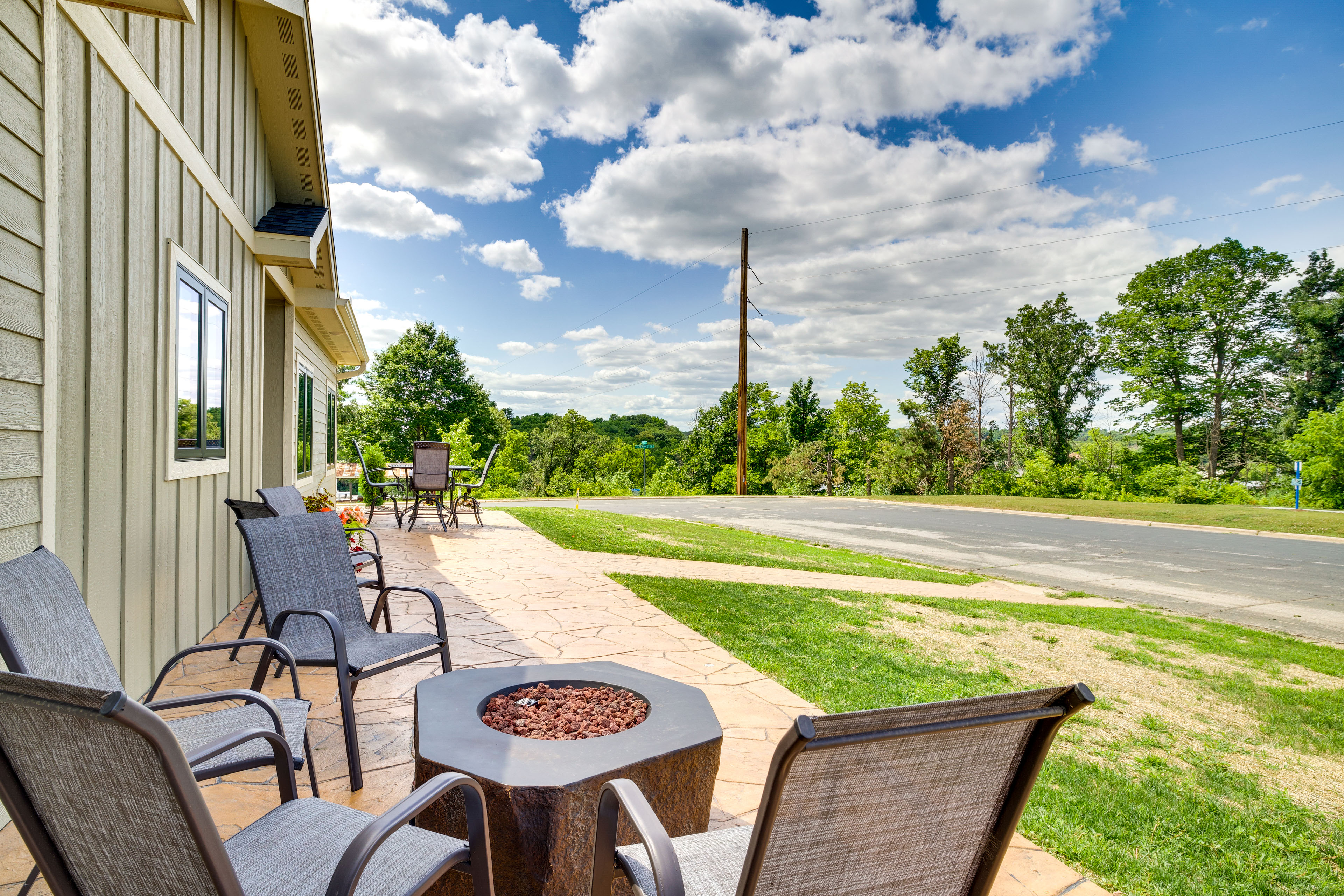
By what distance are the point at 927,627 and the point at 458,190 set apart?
3152 centimetres

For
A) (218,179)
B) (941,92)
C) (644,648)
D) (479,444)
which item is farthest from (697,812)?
(479,444)

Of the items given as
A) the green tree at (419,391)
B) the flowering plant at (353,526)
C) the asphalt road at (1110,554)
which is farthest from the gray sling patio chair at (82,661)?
the green tree at (419,391)

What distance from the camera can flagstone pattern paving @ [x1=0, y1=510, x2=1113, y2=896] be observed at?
2252 mm

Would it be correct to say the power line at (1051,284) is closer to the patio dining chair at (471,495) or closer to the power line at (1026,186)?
the power line at (1026,186)

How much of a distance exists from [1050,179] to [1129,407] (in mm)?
11289

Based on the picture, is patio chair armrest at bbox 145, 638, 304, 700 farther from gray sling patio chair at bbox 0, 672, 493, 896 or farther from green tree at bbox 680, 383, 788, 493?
green tree at bbox 680, 383, 788, 493

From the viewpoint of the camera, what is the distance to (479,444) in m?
39.4

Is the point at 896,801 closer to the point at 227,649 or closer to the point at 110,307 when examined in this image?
the point at 227,649

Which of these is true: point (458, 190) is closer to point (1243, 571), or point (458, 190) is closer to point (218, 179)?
point (218, 179)

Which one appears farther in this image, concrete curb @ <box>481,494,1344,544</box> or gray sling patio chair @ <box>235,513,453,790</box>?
concrete curb @ <box>481,494,1344,544</box>

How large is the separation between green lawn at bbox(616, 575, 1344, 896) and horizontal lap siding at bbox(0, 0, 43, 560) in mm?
3264

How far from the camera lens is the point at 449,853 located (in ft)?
4.40

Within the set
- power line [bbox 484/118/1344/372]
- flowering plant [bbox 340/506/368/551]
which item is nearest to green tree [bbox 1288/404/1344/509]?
power line [bbox 484/118/1344/372]

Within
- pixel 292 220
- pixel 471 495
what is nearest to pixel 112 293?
pixel 292 220
